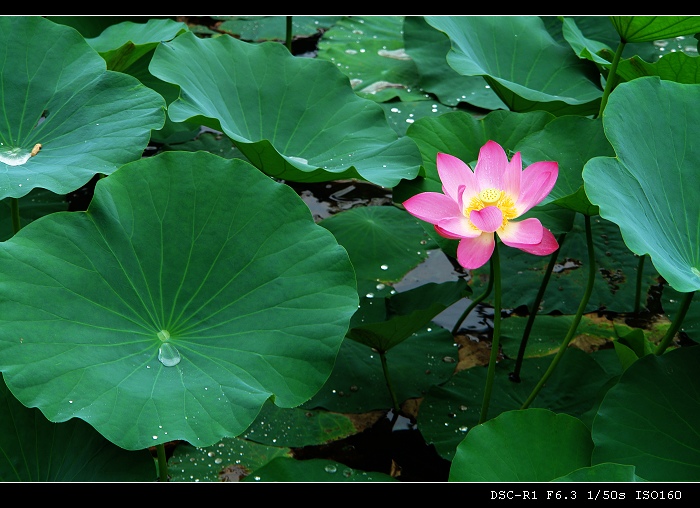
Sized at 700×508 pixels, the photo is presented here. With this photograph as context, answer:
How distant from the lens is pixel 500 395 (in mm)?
1767

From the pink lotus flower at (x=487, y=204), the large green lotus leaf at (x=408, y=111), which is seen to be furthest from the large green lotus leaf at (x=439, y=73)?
the pink lotus flower at (x=487, y=204)

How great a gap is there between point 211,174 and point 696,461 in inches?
43.5

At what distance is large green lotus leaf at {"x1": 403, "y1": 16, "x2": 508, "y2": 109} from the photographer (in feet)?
8.54

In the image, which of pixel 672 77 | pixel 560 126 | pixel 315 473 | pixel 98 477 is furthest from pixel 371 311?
pixel 672 77

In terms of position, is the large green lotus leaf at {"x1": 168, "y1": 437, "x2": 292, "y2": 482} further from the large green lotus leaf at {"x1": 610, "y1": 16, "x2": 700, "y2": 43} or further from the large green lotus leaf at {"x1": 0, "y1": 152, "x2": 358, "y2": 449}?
the large green lotus leaf at {"x1": 610, "y1": 16, "x2": 700, "y2": 43}

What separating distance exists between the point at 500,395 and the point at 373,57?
1686 millimetres

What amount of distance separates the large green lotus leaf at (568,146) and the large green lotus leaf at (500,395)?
49 centimetres

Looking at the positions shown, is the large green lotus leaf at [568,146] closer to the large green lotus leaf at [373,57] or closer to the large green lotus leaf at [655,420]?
the large green lotus leaf at [655,420]

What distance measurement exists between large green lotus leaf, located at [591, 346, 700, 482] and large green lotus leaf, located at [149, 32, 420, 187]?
0.68m

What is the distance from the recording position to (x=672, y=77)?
1.78 meters

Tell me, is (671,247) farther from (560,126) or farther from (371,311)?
(371,311)

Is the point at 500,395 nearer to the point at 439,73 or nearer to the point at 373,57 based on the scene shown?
the point at 439,73

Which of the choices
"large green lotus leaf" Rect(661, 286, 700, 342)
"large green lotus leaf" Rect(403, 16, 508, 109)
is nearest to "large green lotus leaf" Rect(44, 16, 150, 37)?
"large green lotus leaf" Rect(403, 16, 508, 109)

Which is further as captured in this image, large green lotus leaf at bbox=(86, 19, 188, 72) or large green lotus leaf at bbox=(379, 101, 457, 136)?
large green lotus leaf at bbox=(379, 101, 457, 136)
